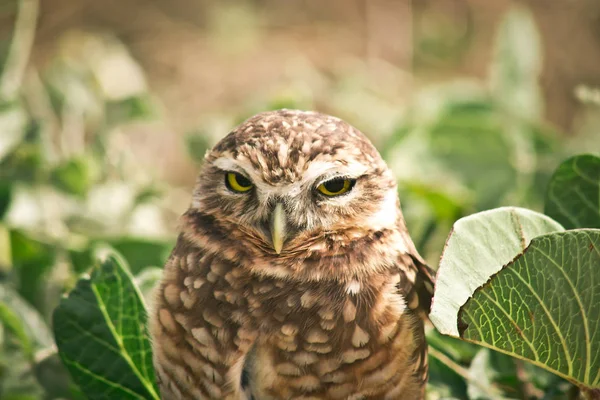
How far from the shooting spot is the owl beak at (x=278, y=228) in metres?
1.65

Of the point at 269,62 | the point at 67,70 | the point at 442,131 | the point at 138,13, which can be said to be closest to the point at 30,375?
the point at 67,70

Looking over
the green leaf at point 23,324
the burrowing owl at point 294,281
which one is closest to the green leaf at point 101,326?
the burrowing owl at point 294,281

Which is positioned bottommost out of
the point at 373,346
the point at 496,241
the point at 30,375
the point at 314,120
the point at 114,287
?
the point at 30,375

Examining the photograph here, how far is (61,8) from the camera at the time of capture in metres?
6.84

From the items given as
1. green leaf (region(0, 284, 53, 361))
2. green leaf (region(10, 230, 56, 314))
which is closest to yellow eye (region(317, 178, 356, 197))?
green leaf (region(0, 284, 53, 361))

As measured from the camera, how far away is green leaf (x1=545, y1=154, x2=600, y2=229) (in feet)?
5.30

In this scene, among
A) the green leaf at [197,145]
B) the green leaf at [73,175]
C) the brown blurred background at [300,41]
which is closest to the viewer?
the green leaf at [73,175]

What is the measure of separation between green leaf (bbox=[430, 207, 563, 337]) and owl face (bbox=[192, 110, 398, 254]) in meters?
0.42

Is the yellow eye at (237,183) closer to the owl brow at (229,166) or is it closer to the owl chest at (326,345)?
the owl brow at (229,166)

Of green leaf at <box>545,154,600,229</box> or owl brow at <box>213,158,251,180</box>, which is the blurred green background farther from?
owl brow at <box>213,158,251,180</box>

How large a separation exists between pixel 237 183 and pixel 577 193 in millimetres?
775

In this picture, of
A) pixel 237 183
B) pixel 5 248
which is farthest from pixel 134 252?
pixel 237 183

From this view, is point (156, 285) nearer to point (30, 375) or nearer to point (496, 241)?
point (30, 375)

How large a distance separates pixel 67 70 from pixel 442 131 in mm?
1530
